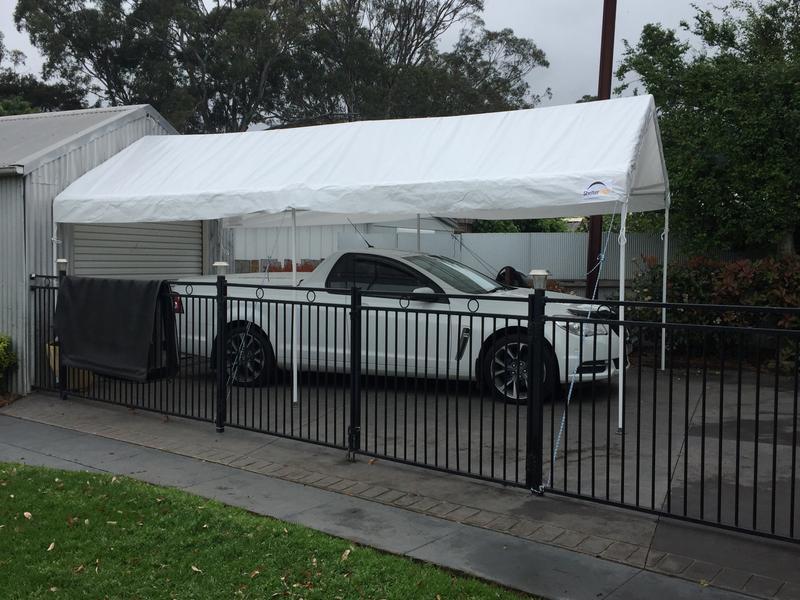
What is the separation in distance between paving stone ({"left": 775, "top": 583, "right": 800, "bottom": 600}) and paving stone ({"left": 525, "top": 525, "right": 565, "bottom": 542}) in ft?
4.31

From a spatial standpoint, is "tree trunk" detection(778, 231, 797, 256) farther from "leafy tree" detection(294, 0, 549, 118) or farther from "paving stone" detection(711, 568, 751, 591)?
"leafy tree" detection(294, 0, 549, 118)

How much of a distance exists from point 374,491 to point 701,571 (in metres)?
2.42

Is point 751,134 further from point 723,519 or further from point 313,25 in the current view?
point 313,25

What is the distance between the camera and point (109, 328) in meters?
8.36

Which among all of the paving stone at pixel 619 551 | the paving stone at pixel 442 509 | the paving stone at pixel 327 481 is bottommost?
the paving stone at pixel 442 509

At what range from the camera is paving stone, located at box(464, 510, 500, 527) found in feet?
17.2

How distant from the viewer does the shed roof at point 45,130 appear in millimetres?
9719

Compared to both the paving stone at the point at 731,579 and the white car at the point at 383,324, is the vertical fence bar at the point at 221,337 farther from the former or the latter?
the paving stone at the point at 731,579

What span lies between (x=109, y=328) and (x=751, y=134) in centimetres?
944

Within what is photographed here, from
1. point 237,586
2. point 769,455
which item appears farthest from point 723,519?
point 237,586

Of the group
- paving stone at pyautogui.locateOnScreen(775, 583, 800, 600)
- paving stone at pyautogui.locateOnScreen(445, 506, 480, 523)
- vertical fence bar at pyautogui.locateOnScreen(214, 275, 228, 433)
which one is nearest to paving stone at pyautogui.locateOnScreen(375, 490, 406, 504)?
paving stone at pyautogui.locateOnScreen(445, 506, 480, 523)

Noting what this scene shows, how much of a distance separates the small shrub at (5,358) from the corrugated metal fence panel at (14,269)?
69mm

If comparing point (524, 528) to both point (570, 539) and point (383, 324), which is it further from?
point (383, 324)

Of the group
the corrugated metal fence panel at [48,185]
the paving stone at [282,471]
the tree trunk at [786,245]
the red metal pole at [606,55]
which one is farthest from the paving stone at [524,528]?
the tree trunk at [786,245]
